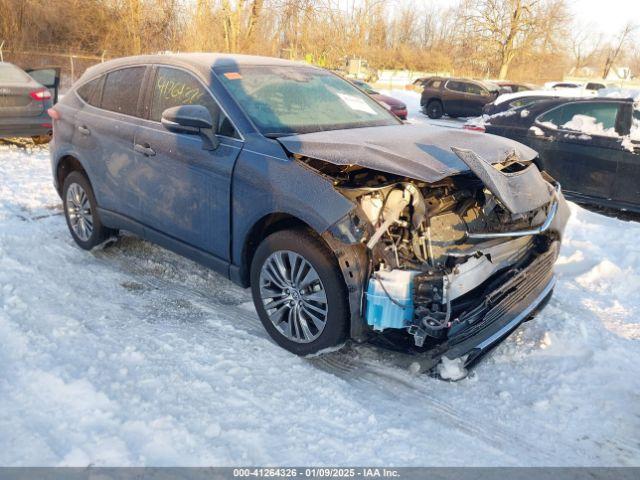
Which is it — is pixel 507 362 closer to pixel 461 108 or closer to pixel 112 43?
pixel 461 108

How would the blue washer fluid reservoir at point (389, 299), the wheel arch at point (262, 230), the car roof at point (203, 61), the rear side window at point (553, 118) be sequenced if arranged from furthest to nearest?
the rear side window at point (553, 118), the car roof at point (203, 61), the wheel arch at point (262, 230), the blue washer fluid reservoir at point (389, 299)

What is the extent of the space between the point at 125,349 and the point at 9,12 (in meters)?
27.1

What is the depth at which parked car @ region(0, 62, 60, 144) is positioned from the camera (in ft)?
29.9

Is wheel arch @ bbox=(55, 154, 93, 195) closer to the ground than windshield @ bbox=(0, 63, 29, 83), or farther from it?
closer to the ground

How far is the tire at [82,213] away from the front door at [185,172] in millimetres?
948

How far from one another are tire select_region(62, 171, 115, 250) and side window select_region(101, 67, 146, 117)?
0.83m

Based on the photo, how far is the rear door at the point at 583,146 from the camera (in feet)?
23.1

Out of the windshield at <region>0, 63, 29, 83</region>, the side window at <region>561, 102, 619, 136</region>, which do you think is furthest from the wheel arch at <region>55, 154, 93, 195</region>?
the side window at <region>561, 102, 619, 136</region>

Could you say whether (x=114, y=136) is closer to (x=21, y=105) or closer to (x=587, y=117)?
(x=21, y=105)

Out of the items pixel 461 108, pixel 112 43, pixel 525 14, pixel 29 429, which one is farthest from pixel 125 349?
pixel 525 14

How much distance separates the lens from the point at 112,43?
25.9m

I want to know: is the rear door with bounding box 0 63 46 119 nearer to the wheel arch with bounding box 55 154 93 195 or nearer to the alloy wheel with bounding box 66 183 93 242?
the wheel arch with bounding box 55 154 93 195

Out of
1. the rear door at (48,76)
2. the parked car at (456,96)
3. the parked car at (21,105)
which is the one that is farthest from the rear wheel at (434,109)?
the parked car at (21,105)

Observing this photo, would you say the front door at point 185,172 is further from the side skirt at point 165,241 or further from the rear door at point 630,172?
the rear door at point 630,172
